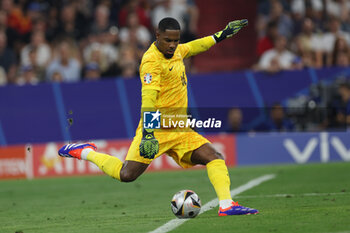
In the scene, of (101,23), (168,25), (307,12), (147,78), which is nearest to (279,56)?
(307,12)

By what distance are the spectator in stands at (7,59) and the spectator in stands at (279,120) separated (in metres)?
6.09

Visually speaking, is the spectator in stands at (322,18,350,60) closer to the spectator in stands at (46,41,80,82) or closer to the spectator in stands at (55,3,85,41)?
the spectator in stands at (46,41,80,82)

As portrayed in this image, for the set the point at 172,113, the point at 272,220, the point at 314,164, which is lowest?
the point at 314,164

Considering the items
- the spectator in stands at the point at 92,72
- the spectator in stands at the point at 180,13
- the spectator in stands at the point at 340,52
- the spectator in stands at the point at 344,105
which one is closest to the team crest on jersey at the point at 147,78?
the spectator in stands at the point at 344,105

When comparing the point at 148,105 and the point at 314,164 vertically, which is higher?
the point at 148,105

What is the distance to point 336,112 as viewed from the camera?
16.2 meters

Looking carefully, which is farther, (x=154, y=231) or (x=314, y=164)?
(x=314, y=164)

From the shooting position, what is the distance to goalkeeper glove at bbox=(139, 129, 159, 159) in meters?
8.27

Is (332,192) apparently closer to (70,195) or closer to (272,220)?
(272,220)

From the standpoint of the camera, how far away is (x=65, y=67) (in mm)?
17938

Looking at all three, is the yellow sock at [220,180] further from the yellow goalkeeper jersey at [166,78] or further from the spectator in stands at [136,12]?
the spectator in stands at [136,12]

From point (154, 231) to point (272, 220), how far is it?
1207 mm

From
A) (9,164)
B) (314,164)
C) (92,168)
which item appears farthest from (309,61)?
(9,164)

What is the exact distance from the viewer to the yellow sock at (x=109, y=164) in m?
8.94
